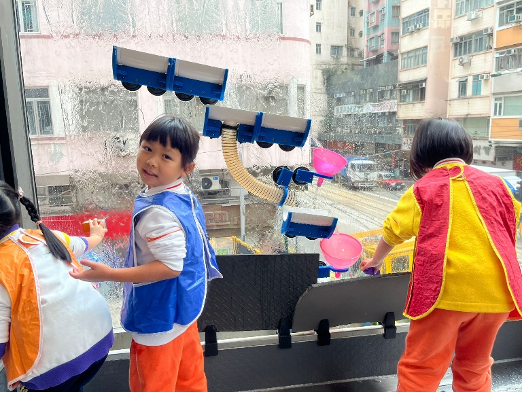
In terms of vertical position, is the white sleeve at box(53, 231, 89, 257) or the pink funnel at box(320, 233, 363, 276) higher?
the white sleeve at box(53, 231, 89, 257)

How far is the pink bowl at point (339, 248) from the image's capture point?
1.34 meters

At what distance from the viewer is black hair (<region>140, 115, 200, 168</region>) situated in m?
0.95

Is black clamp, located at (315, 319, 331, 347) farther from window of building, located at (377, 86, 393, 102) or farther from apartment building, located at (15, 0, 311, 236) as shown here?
→ window of building, located at (377, 86, 393, 102)

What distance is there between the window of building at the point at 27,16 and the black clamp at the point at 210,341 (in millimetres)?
1089

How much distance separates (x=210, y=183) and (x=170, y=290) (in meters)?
0.56

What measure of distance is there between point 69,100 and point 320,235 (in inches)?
35.9

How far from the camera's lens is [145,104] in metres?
1.34

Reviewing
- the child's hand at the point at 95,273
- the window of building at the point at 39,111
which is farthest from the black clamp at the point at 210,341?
the window of building at the point at 39,111

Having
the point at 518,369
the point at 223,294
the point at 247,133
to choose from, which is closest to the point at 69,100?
the point at 247,133

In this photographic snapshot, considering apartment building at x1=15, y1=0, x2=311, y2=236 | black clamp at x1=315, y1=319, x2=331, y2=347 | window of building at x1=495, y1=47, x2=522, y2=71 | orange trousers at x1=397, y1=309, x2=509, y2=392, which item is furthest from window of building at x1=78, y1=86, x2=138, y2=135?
window of building at x1=495, y1=47, x2=522, y2=71

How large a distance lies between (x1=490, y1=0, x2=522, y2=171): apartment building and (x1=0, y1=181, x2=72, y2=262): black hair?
1394 mm

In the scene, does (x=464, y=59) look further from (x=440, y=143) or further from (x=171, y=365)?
(x=171, y=365)

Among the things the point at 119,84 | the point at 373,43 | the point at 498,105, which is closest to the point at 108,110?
the point at 119,84

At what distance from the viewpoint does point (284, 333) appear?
1.39 m
